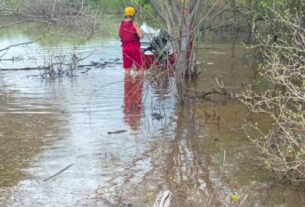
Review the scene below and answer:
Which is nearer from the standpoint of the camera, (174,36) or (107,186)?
(107,186)

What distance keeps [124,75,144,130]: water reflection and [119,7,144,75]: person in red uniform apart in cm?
39

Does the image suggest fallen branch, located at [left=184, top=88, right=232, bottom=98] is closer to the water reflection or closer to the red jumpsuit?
the water reflection

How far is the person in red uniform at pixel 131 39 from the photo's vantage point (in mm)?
12952

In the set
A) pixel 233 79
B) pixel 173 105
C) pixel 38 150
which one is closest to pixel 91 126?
pixel 38 150

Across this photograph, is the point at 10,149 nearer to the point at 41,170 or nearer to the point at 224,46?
the point at 41,170

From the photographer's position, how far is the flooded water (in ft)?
20.1

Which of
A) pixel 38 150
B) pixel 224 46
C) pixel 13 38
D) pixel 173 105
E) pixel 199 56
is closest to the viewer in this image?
pixel 38 150

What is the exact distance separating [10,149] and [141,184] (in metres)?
2.30

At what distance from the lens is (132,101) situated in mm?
11062

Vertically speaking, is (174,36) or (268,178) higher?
(174,36)

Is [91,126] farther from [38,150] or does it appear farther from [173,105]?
[173,105]

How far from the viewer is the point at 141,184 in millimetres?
6410

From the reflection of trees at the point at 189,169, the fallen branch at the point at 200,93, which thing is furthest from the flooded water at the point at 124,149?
the fallen branch at the point at 200,93

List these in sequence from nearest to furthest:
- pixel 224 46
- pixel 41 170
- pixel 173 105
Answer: pixel 41 170
pixel 173 105
pixel 224 46
